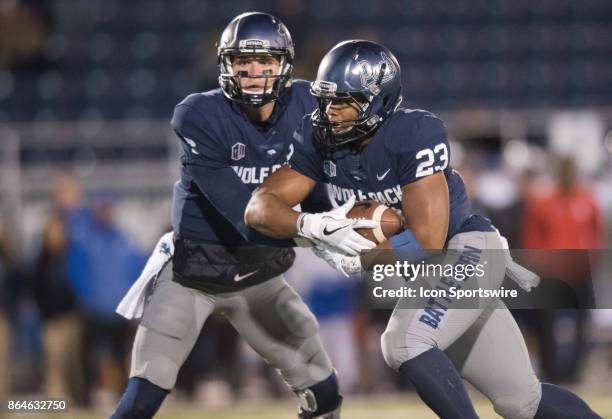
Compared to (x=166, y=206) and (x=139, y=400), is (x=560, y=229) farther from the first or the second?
(x=139, y=400)

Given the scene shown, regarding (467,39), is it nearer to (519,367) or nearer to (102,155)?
(102,155)

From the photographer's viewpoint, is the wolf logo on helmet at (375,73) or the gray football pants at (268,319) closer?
the wolf logo on helmet at (375,73)

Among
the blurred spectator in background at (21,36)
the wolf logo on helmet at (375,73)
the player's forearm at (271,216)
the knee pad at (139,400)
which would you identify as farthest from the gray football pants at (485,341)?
the blurred spectator in background at (21,36)

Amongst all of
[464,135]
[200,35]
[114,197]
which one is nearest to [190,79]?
[200,35]

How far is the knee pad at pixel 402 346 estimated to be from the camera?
387 cm

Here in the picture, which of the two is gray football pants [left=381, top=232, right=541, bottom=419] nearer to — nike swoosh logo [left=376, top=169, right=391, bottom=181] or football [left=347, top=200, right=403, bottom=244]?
football [left=347, top=200, right=403, bottom=244]

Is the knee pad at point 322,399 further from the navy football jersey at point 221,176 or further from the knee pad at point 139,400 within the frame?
the knee pad at point 139,400

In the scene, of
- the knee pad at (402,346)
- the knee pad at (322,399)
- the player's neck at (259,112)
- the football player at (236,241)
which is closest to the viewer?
the knee pad at (402,346)

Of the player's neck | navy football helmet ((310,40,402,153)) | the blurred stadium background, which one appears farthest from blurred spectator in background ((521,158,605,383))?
navy football helmet ((310,40,402,153))

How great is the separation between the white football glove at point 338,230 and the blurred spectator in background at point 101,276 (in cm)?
414

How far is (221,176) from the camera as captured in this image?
180 inches

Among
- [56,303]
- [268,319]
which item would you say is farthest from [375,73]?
[56,303]

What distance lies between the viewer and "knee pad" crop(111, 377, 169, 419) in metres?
4.35

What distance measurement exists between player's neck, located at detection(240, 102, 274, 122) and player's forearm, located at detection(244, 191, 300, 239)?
52cm
